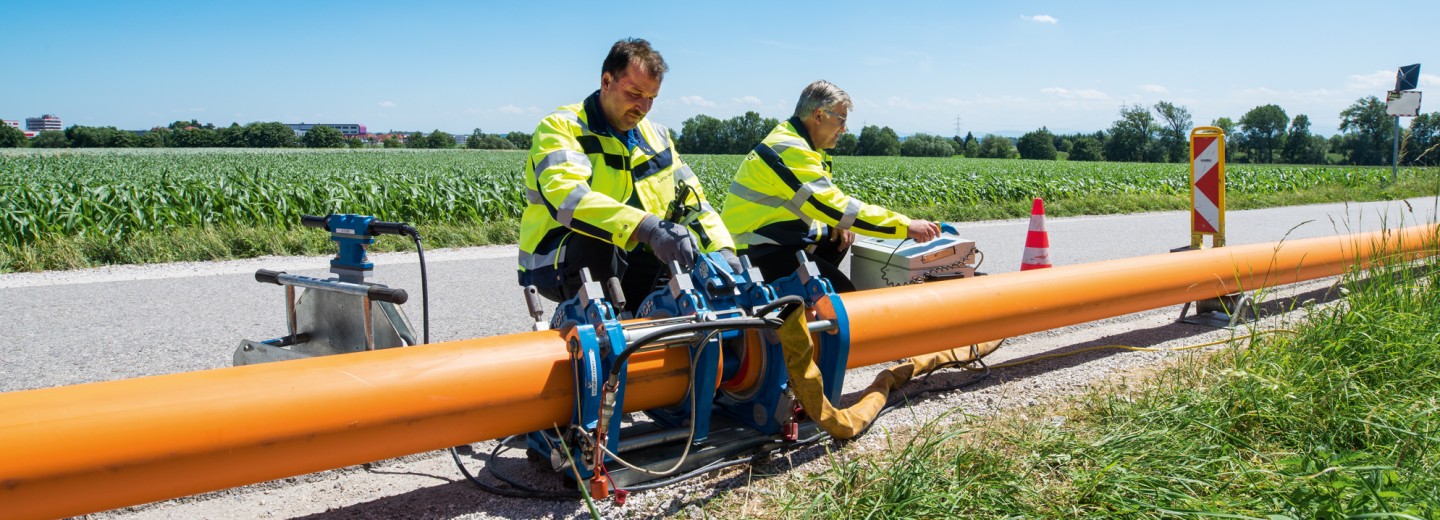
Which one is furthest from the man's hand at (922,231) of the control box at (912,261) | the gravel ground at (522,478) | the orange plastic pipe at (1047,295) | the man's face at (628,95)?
the man's face at (628,95)

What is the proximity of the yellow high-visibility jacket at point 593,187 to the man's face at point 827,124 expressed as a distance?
970 mm

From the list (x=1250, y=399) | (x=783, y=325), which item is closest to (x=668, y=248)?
(x=783, y=325)

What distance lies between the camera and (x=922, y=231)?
13.7 feet

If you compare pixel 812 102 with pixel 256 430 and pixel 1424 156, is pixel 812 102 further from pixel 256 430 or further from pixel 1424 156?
pixel 1424 156

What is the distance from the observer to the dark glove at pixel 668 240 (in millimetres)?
2836

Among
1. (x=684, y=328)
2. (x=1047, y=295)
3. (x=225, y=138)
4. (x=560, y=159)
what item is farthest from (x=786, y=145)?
(x=225, y=138)

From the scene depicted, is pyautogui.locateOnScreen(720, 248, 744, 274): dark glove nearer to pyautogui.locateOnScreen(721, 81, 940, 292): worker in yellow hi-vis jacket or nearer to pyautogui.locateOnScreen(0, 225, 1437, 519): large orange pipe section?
Result: pyautogui.locateOnScreen(0, 225, 1437, 519): large orange pipe section

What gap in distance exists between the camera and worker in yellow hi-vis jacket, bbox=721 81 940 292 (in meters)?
4.20

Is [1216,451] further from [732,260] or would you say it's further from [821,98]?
[821,98]

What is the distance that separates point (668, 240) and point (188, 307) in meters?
4.75

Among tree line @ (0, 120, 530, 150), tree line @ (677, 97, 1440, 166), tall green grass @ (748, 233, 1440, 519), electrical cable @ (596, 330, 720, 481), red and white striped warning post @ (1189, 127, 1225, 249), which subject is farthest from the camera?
tree line @ (0, 120, 530, 150)

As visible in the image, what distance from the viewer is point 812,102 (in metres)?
4.32

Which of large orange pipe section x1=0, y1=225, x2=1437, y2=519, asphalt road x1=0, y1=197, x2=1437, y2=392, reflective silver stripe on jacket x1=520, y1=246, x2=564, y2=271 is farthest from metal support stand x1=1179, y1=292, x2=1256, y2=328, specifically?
reflective silver stripe on jacket x1=520, y1=246, x2=564, y2=271

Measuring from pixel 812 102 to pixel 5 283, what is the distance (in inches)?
263
